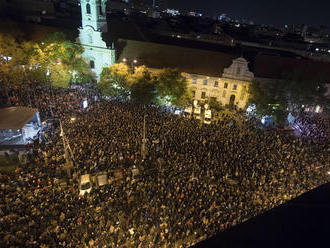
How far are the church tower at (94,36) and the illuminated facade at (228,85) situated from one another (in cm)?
1400

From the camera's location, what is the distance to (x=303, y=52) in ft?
173

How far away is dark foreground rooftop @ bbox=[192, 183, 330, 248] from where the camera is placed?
8.79 ft

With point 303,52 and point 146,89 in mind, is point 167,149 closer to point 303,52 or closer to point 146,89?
point 146,89

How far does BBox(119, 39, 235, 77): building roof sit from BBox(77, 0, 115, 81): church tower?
330cm

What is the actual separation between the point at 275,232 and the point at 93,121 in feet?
72.8

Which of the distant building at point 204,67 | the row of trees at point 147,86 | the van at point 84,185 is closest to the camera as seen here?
the van at point 84,185

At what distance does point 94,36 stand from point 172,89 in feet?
55.4

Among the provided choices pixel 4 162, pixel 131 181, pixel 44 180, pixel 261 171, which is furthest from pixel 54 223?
pixel 261 171

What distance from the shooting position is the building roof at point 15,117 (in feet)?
68.4

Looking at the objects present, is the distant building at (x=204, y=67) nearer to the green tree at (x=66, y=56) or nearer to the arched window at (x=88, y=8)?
the arched window at (x=88, y=8)

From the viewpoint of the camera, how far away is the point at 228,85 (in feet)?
117

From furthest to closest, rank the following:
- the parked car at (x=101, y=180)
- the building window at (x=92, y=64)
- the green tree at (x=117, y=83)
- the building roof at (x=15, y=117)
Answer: the building window at (x=92, y=64) → the green tree at (x=117, y=83) → the building roof at (x=15, y=117) → the parked car at (x=101, y=180)

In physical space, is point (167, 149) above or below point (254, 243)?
below

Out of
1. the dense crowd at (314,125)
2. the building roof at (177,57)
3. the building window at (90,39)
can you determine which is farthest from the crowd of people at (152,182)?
the building window at (90,39)
